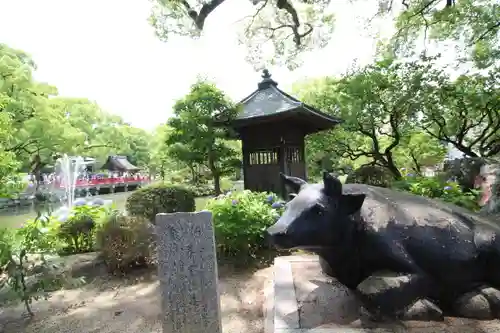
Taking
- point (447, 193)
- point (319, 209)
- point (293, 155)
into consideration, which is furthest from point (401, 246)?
point (293, 155)

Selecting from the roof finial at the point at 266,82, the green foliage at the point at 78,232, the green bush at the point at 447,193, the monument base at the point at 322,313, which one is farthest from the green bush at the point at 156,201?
the green bush at the point at 447,193

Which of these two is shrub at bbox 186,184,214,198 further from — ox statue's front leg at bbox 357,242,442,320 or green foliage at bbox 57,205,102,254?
ox statue's front leg at bbox 357,242,442,320

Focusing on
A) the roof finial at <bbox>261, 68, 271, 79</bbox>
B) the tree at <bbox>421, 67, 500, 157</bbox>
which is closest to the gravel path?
the roof finial at <bbox>261, 68, 271, 79</bbox>

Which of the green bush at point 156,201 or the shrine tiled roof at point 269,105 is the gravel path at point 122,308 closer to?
the green bush at point 156,201

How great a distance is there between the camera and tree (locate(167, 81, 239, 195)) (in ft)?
39.2

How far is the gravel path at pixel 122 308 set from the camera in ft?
14.1

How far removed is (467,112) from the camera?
1451 centimetres

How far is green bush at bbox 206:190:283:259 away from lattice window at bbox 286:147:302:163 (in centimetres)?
418

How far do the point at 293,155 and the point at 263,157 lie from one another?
107 centimetres

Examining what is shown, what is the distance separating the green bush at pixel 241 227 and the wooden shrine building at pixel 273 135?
3600 mm

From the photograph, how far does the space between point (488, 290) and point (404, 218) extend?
996mm

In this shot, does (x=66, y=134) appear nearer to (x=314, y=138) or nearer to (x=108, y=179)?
(x=314, y=138)

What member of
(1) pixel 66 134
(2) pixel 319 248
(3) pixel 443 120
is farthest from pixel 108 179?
(2) pixel 319 248

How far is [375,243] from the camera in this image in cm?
294
